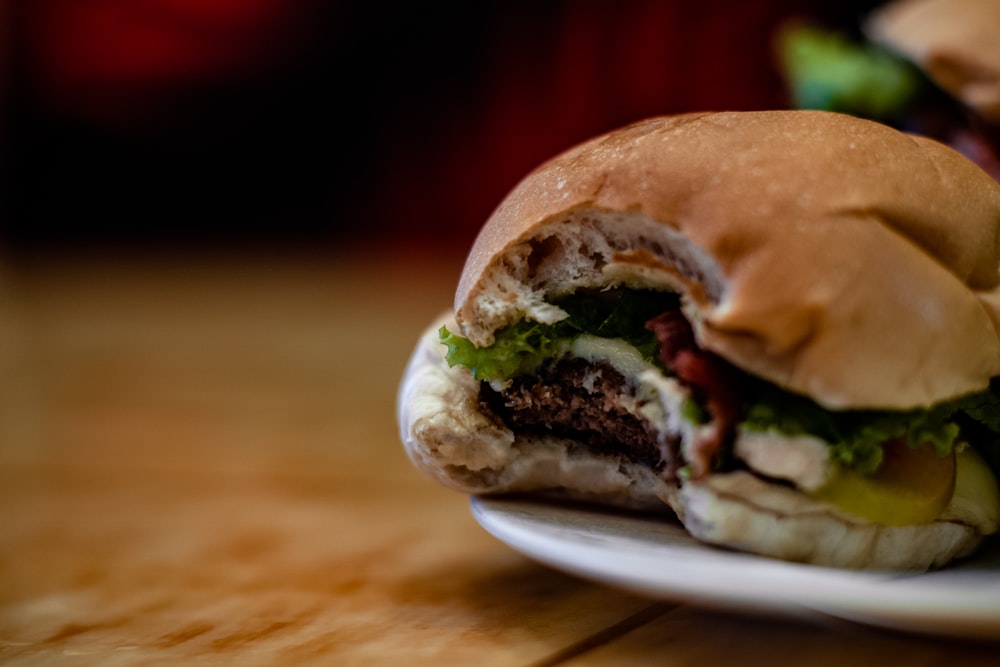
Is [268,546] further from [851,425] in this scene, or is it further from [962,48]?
[962,48]

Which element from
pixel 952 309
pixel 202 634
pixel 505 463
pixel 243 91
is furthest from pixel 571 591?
pixel 243 91

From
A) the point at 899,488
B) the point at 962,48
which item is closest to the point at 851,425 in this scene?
the point at 899,488

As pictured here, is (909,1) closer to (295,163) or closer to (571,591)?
(571,591)

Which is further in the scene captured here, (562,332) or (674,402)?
(562,332)

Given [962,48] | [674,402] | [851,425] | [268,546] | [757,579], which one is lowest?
[757,579]

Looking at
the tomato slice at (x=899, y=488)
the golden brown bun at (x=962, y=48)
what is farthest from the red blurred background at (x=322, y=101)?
the tomato slice at (x=899, y=488)

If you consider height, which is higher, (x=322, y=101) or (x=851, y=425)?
(x=322, y=101)

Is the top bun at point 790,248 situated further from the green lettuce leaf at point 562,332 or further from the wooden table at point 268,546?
the wooden table at point 268,546
